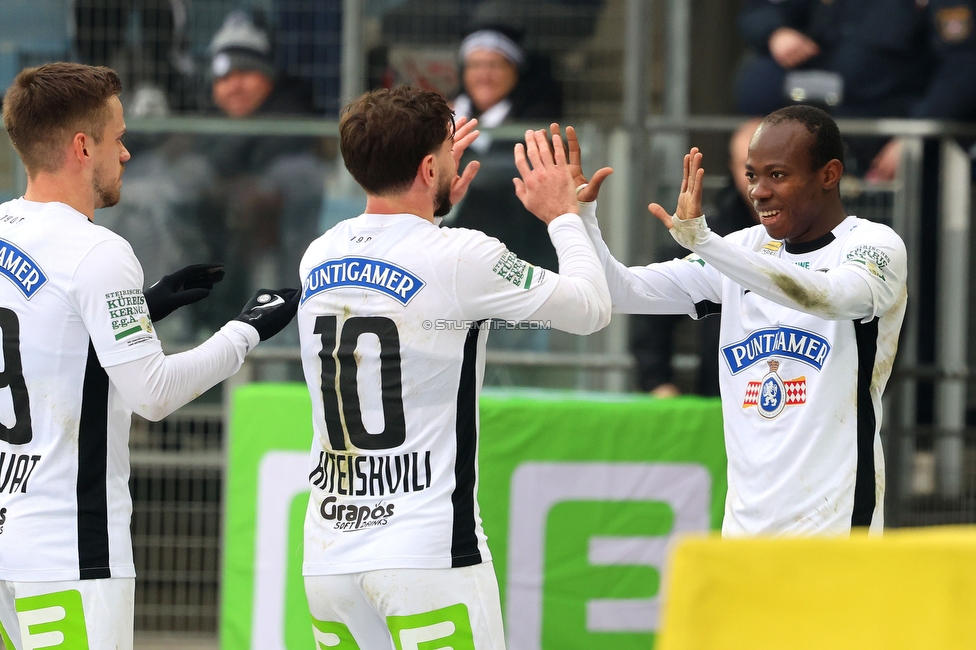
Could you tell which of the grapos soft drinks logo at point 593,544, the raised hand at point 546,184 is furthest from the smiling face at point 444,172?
the grapos soft drinks logo at point 593,544

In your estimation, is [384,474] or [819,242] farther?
[819,242]

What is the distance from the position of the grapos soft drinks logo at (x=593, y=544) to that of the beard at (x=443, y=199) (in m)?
2.02

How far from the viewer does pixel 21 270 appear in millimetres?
3271

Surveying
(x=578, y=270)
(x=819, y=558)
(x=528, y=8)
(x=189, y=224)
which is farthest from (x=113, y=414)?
(x=528, y=8)

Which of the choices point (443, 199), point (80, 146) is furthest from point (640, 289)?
point (80, 146)

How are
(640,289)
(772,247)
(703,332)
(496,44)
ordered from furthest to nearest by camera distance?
(496,44) → (703,332) → (640,289) → (772,247)

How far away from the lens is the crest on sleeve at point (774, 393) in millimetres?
3516

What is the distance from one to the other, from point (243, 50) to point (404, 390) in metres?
4.73

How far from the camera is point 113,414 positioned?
335 centimetres

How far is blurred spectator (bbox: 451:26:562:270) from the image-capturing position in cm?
656

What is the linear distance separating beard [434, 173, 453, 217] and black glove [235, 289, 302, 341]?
510 mm

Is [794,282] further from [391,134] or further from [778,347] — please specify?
[391,134]

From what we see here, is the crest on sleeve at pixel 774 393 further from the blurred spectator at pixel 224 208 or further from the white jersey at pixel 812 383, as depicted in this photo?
the blurred spectator at pixel 224 208

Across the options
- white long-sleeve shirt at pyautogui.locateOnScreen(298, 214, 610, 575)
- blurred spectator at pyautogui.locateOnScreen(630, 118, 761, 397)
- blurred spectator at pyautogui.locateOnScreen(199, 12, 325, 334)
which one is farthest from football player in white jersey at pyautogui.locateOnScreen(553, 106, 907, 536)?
blurred spectator at pyautogui.locateOnScreen(199, 12, 325, 334)
